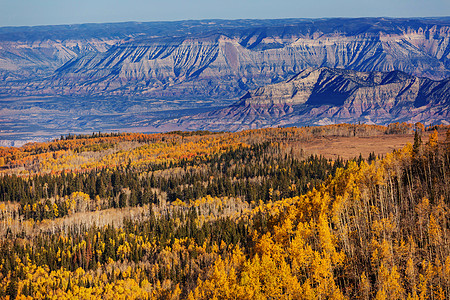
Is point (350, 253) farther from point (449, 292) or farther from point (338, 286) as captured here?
point (449, 292)

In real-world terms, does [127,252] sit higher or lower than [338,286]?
lower

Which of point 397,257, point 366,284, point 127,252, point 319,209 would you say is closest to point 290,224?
point 319,209

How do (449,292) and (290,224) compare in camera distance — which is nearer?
(449,292)

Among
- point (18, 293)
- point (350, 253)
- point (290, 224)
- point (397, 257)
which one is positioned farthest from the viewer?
point (18, 293)

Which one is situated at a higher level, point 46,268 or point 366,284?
point 366,284

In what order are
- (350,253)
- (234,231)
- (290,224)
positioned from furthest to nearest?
(234,231) → (290,224) → (350,253)

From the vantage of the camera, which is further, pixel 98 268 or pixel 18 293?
pixel 98 268

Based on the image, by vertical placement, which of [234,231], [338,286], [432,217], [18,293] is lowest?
[18,293]

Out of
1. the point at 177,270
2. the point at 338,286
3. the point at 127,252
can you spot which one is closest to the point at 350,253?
the point at 338,286

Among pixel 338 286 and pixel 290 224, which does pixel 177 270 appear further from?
pixel 338 286
